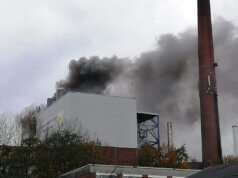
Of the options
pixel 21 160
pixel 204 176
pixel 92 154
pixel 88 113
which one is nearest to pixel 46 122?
pixel 88 113

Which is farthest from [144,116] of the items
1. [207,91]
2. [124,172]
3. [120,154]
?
[124,172]

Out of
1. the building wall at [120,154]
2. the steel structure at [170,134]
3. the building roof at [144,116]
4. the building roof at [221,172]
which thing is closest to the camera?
the building roof at [221,172]

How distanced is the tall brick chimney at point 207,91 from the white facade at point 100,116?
9339 millimetres

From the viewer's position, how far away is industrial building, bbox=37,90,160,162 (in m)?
57.2

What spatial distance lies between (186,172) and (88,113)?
75.0ft

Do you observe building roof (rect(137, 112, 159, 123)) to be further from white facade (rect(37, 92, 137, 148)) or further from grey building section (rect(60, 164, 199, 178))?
grey building section (rect(60, 164, 199, 178))

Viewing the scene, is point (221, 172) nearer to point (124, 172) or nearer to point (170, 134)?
point (124, 172)

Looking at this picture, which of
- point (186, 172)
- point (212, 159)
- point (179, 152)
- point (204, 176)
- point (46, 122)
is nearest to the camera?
point (204, 176)

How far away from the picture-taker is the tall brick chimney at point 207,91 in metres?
54.9

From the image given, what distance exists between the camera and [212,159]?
54.4 meters

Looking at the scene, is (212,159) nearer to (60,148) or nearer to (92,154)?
(92,154)

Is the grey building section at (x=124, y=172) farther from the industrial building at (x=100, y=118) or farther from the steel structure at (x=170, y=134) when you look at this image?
the steel structure at (x=170, y=134)

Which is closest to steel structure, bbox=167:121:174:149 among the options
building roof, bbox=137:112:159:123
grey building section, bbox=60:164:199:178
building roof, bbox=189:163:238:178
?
building roof, bbox=137:112:159:123

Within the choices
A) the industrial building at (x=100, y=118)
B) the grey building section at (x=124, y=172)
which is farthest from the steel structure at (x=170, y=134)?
the grey building section at (x=124, y=172)
